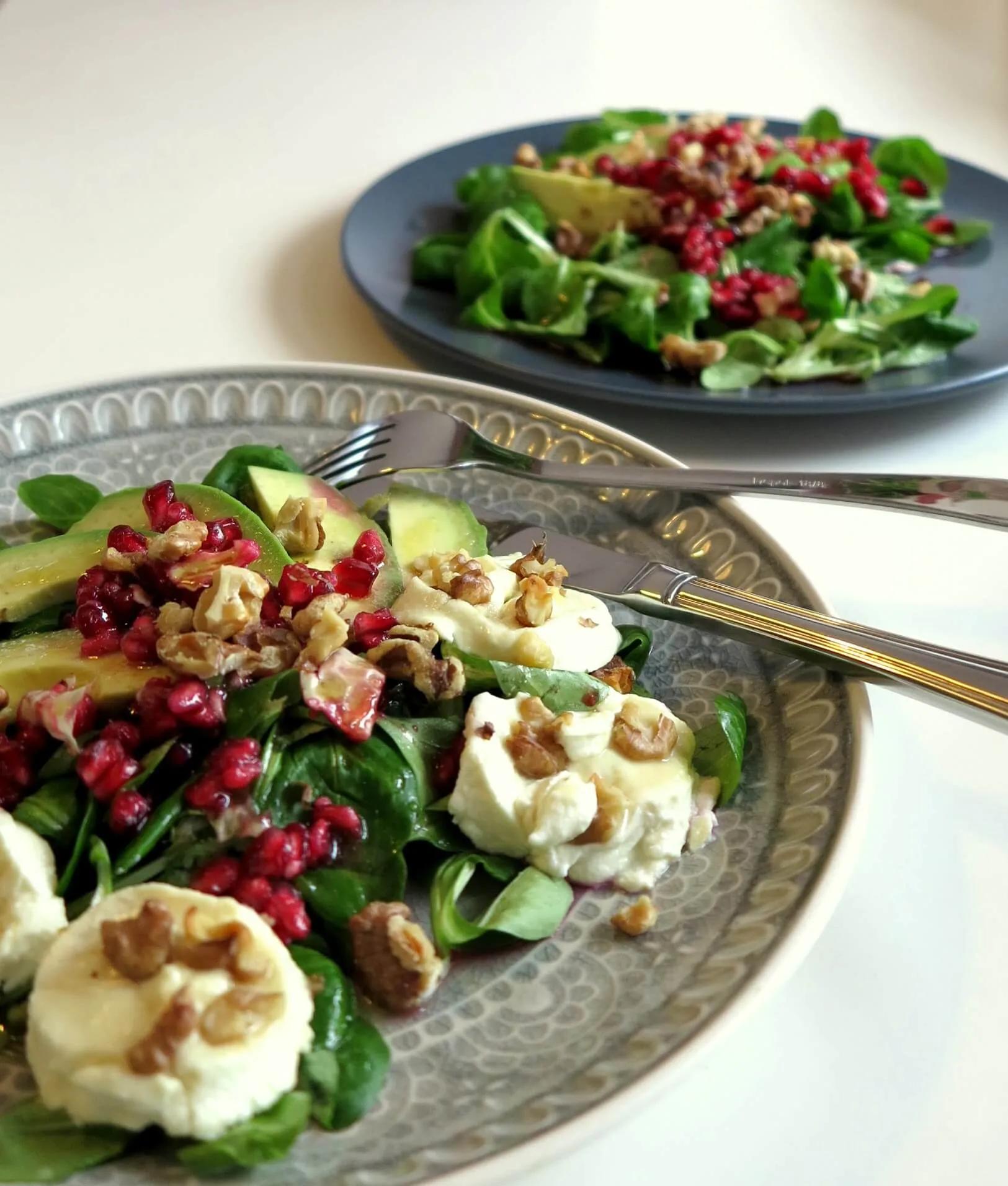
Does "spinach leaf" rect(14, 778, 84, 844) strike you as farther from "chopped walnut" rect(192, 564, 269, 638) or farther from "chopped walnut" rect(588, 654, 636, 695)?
"chopped walnut" rect(588, 654, 636, 695)

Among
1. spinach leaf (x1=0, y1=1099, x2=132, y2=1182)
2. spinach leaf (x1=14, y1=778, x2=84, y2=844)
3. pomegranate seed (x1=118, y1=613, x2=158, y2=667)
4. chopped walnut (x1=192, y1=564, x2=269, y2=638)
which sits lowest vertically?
spinach leaf (x1=0, y1=1099, x2=132, y2=1182)

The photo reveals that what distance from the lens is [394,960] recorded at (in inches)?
45.3

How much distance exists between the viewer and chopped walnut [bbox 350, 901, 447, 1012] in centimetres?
114

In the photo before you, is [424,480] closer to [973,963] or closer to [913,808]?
[913,808]

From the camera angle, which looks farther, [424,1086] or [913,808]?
[913,808]

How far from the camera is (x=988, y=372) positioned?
2143 millimetres

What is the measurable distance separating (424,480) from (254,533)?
1.31 ft

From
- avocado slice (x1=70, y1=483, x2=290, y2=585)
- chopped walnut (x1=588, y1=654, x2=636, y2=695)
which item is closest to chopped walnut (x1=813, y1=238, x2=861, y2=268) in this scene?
chopped walnut (x1=588, y1=654, x2=636, y2=695)

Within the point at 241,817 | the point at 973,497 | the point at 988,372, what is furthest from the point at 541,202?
the point at 241,817

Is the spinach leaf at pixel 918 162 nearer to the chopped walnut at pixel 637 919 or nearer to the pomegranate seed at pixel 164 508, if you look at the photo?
the pomegranate seed at pixel 164 508

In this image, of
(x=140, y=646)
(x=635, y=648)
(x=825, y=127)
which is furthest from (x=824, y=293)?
(x=140, y=646)

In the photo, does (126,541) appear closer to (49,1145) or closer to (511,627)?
(511,627)

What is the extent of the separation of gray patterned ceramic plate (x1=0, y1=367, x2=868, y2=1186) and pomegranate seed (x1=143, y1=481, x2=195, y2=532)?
270mm

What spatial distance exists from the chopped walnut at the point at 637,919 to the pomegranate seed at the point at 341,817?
0.92ft
